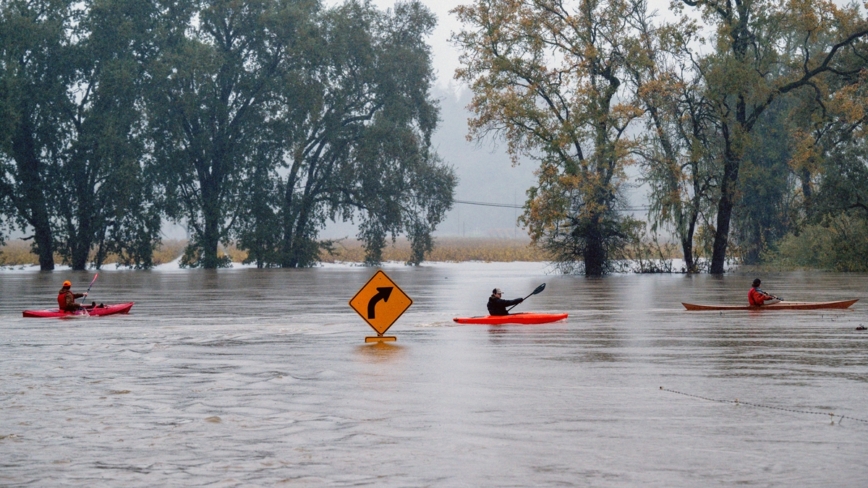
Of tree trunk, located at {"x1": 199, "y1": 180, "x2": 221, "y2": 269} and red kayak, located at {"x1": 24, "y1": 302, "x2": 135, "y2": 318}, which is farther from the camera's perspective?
tree trunk, located at {"x1": 199, "y1": 180, "x2": 221, "y2": 269}

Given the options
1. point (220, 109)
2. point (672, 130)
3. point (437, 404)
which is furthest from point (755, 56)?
point (437, 404)

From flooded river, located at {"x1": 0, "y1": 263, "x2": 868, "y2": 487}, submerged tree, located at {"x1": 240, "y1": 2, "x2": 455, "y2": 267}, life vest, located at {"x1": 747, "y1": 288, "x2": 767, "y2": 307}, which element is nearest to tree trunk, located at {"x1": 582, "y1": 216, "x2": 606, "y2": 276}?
submerged tree, located at {"x1": 240, "y1": 2, "x2": 455, "y2": 267}

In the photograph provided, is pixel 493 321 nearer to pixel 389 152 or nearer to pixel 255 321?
pixel 255 321

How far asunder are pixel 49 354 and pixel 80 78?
55.2 m

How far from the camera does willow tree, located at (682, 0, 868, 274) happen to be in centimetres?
5616

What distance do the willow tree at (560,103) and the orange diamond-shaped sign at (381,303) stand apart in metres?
36.8

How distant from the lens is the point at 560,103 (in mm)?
60406

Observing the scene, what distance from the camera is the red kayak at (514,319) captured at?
24.9 metres

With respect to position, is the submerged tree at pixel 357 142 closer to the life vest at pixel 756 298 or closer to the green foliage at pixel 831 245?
the green foliage at pixel 831 245

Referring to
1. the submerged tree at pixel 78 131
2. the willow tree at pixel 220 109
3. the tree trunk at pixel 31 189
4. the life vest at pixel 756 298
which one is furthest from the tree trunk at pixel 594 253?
the life vest at pixel 756 298

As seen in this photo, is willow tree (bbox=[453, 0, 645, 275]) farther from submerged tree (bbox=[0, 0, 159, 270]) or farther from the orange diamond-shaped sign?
the orange diamond-shaped sign

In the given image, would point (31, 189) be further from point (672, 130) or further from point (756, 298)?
point (756, 298)

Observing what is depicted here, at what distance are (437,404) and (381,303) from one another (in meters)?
8.24

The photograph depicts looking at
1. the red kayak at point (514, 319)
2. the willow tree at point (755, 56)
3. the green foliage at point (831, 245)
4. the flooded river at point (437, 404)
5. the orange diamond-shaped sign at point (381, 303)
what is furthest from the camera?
the green foliage at point (831, 245)
